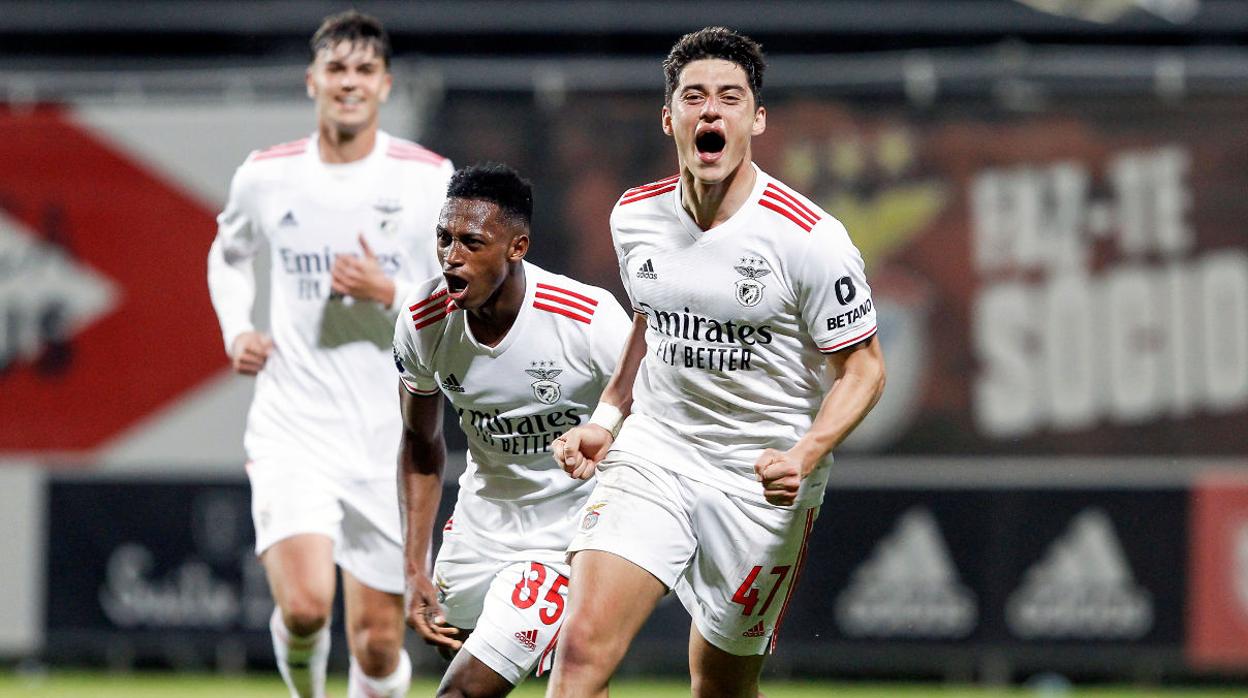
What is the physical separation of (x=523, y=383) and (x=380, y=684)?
64.6 inches

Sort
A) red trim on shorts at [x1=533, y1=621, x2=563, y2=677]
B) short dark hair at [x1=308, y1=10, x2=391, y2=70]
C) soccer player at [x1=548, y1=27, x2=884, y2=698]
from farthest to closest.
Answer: short dark hair at [x1=308, y1=10, x2=391, y2=70]
red trim on shorts at [x1=533, y1=621, x2=563, y2=677]
soccer player at [x1=548, y1=27, x2=884, y2=698]

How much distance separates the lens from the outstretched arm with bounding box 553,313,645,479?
5.12 meters

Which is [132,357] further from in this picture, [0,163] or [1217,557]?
[1217,557]

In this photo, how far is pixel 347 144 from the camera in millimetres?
6824

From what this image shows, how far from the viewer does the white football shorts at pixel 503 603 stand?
539cm

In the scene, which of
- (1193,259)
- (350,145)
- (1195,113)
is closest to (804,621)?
(1193,259)

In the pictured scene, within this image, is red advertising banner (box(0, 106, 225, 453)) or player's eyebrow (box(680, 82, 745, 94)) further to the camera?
red advertising banner (box(0, 106, 225, 453))

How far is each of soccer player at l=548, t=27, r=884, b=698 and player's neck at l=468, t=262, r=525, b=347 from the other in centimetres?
33

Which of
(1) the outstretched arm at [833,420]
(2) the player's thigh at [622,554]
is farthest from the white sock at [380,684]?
(1) the outstretched arm at [833,420]

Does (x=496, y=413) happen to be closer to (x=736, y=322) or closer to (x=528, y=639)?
(x=528, y=639)

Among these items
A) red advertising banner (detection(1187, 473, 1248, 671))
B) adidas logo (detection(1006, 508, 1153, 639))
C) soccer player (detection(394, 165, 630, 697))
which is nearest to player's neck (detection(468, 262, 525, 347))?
soccer player (detection(394, 165, 630, 697))

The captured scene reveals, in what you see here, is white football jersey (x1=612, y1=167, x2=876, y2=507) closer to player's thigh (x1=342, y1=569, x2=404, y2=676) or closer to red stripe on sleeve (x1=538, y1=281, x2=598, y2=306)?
red stripe on sleeve (x1=538, y1=281, x2=598, y2=306)

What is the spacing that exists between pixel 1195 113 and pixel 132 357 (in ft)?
18.7

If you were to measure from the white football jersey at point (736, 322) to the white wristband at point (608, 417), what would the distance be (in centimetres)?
15
